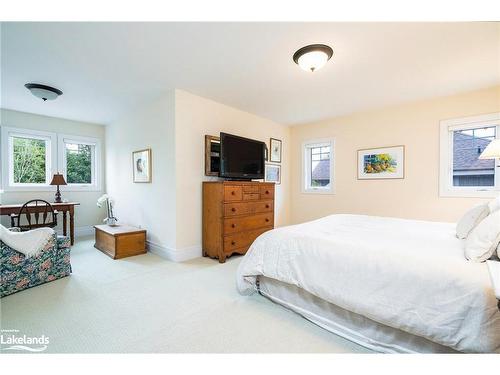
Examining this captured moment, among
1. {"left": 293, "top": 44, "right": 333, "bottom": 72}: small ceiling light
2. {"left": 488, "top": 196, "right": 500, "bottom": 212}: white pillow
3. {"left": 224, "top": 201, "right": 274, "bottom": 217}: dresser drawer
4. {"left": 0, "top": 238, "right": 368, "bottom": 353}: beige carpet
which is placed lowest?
{"left": 0, "top": 238, "right": 368, "bottom": 353}: beige carpet

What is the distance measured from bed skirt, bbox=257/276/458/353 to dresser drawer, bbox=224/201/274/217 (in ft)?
4.03

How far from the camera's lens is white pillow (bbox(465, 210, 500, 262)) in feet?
3.90

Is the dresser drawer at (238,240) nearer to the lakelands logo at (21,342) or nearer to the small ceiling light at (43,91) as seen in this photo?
the lakelands logo at (21,342)

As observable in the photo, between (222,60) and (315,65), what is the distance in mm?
948

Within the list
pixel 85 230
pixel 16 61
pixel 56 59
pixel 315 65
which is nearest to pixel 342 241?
pixel 315 65

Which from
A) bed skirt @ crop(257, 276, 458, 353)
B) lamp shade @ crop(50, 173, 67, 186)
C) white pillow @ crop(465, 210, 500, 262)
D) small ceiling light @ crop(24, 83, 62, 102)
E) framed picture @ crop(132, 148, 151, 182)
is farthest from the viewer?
lamp shade @ crop(50, 173, 67, 186)

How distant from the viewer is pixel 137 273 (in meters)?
2.65

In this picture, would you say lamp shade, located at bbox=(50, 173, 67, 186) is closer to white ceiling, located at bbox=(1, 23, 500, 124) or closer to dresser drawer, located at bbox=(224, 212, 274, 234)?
white ceiling, located at bbox=(1, 23, 500, 124)

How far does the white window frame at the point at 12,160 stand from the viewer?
376 centimetres

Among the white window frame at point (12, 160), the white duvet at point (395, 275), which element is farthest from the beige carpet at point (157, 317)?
the white window frame at point (12, 160)

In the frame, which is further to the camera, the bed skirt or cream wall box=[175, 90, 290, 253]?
cream wall box=[175, 90, 290, 253]

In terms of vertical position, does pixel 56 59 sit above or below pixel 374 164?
above

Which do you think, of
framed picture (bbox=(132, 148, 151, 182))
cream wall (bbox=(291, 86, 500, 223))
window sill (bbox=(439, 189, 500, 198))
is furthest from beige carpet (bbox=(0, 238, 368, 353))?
window sill (bbox=(439, 189, 500, 198))
